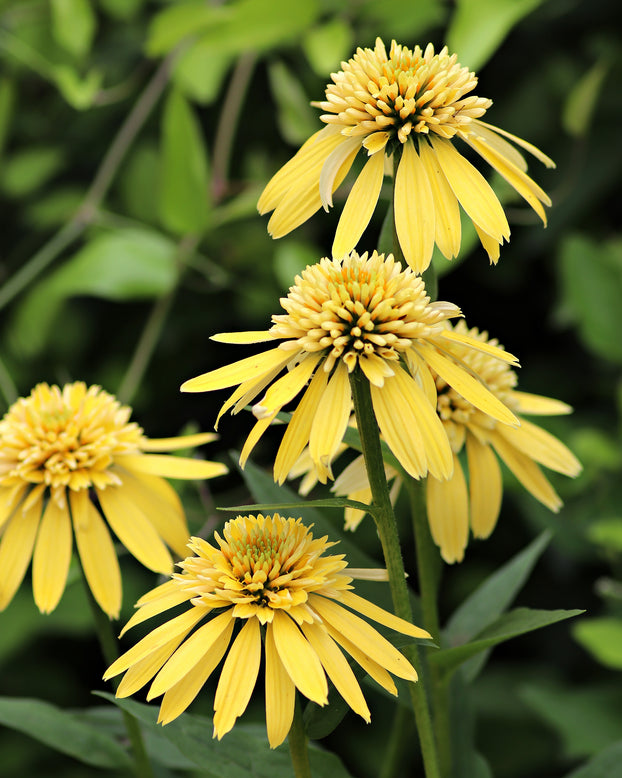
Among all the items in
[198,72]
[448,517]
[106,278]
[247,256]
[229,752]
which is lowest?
[229,752]

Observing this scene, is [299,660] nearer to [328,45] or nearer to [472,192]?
[472,192]

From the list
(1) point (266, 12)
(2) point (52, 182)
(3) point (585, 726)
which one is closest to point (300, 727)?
(3) point (585, 726)

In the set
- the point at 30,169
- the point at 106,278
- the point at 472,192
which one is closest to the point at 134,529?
the point at 472,192

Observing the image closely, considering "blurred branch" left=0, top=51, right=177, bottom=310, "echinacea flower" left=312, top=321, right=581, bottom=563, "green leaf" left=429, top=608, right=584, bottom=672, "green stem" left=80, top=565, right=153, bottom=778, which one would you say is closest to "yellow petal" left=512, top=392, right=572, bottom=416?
"echinacea flower" left=312, top=321, right=581, bottom=563

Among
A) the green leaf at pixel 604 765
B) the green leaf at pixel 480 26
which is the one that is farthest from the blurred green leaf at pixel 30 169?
the green leaf at pixel 604 765

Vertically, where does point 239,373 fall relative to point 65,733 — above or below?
above

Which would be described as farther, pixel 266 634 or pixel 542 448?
pixel 542 448
